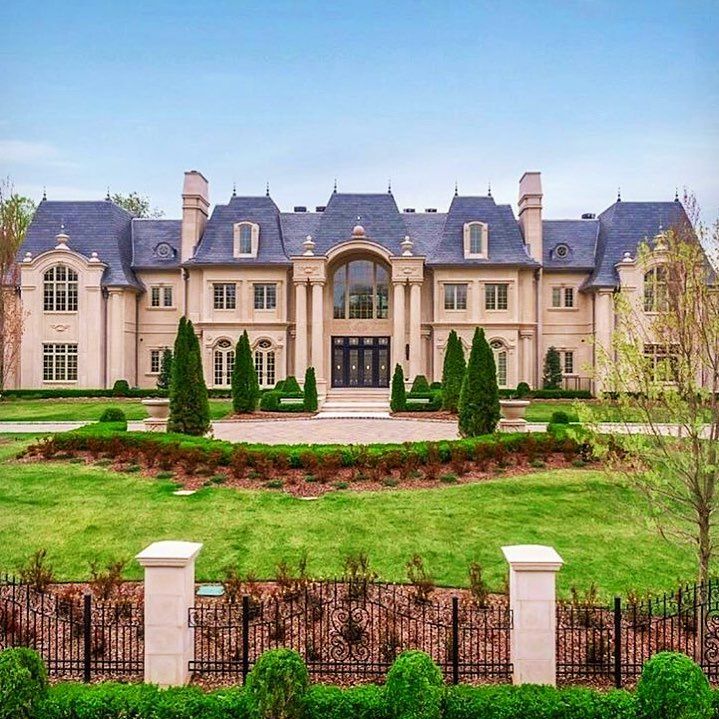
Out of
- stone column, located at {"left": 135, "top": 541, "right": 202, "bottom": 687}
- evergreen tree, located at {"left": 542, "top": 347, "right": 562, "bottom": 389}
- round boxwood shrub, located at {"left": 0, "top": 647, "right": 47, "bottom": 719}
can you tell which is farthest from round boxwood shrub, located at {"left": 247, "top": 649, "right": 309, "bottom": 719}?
evergreen tree, located at {"left": 542, "top": 347, "right": 562, "bottom": 389}

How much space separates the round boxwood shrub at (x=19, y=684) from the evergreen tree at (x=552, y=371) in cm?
3164

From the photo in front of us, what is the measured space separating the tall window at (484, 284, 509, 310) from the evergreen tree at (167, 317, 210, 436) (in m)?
20.5

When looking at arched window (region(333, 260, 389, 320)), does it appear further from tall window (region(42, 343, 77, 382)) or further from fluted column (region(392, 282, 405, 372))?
tall window (region(42, 343, 77, 382))

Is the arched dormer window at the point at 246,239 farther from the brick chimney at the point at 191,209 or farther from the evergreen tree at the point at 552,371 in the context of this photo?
the evergreen tree at the point at 552,371

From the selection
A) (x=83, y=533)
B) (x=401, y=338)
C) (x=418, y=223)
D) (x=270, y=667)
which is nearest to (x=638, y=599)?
(x=270, y=667)

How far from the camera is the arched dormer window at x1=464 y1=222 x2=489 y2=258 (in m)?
34.3

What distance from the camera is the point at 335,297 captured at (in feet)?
116

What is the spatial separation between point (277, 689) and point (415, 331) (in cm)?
2856

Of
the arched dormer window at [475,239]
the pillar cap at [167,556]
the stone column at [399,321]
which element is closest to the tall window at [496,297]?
the arched dormer window at [475,239]

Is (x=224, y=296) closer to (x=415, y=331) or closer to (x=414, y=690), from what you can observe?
(x=415, y=331)

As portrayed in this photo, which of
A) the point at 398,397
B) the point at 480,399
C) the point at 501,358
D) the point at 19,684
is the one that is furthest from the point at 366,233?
the point at 19,684

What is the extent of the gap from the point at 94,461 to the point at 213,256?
71.8 feet

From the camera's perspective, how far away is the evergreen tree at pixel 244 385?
2516cm

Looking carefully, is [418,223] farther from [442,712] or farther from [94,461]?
[442,712]
